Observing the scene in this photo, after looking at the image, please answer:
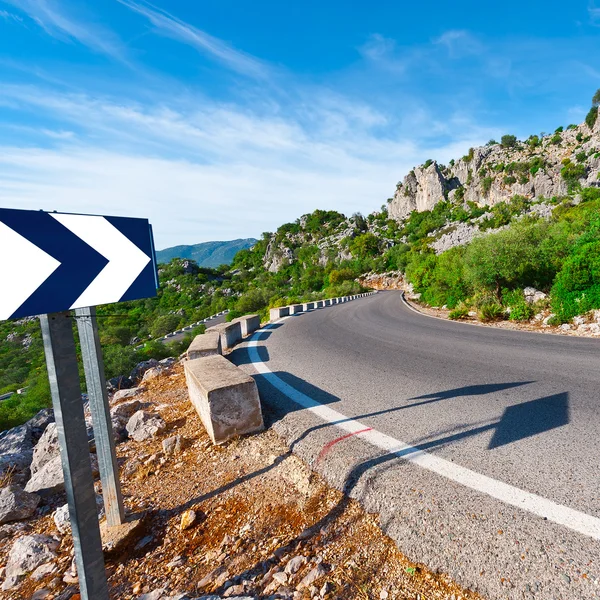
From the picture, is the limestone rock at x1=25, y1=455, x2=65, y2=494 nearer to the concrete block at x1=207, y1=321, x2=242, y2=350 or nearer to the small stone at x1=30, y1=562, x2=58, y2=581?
the small stone at x1=30, y1=562, x2=58, y2=581

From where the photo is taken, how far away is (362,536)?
208 centimetres

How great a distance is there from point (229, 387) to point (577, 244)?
1329 cm

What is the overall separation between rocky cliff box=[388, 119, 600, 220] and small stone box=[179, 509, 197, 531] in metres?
93.3

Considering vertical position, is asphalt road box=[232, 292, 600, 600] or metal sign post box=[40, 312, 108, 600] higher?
metal sign post box=[40, 312, 108, 600]

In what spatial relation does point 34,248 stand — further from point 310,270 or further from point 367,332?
point 310,270

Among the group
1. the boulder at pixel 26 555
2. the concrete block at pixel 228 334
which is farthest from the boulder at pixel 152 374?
the boulder at pixel 26 555

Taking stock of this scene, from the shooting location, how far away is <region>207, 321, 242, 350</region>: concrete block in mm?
8828

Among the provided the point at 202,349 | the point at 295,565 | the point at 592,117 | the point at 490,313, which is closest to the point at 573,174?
the point at 592,117

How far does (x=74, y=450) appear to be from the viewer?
1.51 meters

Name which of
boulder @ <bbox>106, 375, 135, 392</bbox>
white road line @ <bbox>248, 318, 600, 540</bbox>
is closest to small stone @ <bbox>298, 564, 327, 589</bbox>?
white road line @ <bbox>248, 318, 600, 540</bbox>

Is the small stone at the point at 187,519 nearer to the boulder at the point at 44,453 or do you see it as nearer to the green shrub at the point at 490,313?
the boulder at the point at 44,453

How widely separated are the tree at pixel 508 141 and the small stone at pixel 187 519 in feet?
449

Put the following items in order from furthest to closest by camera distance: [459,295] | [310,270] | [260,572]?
[310,270]
[459,295]
[260,572]

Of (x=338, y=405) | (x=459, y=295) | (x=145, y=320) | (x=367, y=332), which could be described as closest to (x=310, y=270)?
(x=145, y=320)
